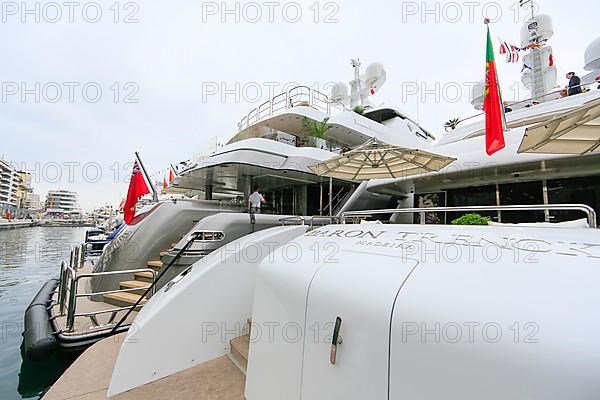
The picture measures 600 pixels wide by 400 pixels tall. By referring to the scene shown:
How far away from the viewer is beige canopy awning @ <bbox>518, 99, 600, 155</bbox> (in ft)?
12.1

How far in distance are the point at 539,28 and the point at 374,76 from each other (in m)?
7.23

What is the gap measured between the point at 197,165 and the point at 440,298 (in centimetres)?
1003

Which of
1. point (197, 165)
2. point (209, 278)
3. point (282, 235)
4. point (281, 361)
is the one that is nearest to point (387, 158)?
point (282, 235)

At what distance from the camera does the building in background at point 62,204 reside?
9581 cm

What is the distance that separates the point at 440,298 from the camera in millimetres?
1479

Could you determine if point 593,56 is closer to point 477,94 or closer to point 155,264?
point 477,94

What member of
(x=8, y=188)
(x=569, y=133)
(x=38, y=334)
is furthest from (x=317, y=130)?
(x=8, y=188)

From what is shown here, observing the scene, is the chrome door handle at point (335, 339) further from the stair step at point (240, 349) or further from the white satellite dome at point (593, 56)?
the white satellite dome at point (593, 56)

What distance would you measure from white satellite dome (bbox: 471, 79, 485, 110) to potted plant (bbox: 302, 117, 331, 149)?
7.65 m

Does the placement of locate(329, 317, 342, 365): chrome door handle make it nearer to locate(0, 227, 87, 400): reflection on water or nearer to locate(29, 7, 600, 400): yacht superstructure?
locate(29, 7, 600, 400): yacht superstructure

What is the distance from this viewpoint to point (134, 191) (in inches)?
291

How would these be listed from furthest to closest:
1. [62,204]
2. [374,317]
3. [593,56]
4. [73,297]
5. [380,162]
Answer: [62,204]
[593,56]
[380,162]
[73,297]
[374,317]

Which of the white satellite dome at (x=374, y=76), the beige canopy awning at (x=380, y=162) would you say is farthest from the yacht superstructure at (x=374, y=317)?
the white satellite dome at (x=374, y=76)

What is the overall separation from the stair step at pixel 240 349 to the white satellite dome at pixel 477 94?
14.9 m
